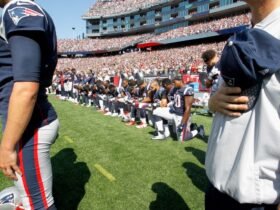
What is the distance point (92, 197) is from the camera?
13.2 ft

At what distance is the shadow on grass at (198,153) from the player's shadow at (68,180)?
6.96ft

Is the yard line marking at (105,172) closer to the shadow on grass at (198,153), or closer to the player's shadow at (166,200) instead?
the player's shadow at (166,200)

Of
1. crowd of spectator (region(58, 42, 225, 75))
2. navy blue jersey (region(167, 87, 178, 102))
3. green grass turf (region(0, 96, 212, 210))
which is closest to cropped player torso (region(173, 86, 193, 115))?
navy blue jersey (region(167, 87, 178, 102))

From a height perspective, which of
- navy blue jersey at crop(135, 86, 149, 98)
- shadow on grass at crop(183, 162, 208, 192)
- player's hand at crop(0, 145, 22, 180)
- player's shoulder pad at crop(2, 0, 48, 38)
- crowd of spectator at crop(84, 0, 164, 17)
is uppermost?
crowd of spectator at crop(84, 0, 164, 17)

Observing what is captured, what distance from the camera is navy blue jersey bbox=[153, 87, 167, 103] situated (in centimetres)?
851

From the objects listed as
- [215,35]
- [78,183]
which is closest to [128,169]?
[78,183]

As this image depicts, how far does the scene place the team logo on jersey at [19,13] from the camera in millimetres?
1640

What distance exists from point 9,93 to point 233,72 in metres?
1.29

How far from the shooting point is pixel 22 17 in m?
1.64

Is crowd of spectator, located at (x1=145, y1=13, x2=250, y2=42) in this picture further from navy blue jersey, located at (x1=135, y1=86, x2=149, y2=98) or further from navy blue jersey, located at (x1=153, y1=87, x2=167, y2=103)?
navy blue jersey, located at (x1=153, y1=87, x2=167, y2=103)

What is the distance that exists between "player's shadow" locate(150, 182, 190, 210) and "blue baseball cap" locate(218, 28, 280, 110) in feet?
9.27

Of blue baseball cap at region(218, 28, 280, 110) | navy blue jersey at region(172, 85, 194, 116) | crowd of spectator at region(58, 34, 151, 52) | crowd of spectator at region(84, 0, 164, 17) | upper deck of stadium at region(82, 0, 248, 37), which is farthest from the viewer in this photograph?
crowd of spectator at region(84, 0, 164, 17)

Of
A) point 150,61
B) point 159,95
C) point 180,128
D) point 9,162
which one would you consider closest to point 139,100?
point 159,95

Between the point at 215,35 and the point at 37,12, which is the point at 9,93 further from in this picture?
the point at 215,35
